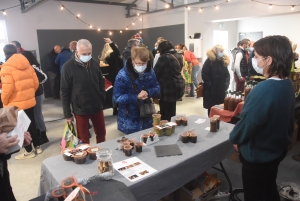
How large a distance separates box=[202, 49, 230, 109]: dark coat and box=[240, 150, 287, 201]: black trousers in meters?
2.23

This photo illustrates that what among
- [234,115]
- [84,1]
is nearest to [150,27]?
[84,1]

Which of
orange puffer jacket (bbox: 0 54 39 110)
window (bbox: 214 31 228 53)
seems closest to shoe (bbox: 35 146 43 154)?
orange puffer jacket (bbox: 0 54 39 110)

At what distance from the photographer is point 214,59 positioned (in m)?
3.54

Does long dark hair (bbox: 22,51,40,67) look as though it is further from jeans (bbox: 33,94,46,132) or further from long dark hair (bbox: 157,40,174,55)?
long dark hair (bbox: 157,40,174,55)

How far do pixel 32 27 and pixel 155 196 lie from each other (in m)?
6.83

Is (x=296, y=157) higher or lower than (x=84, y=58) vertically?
lower

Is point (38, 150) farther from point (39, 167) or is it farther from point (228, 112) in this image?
point (228, 112)

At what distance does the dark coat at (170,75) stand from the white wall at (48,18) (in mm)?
5162

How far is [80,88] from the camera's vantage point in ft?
7.94

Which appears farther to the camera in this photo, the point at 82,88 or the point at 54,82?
the point at 54,82

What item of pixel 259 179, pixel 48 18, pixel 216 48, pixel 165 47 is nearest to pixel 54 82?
pixel 48 18

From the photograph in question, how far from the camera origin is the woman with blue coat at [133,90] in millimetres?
2164

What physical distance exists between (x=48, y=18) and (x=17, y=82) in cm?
502

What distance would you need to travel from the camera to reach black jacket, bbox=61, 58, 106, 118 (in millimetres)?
2375
